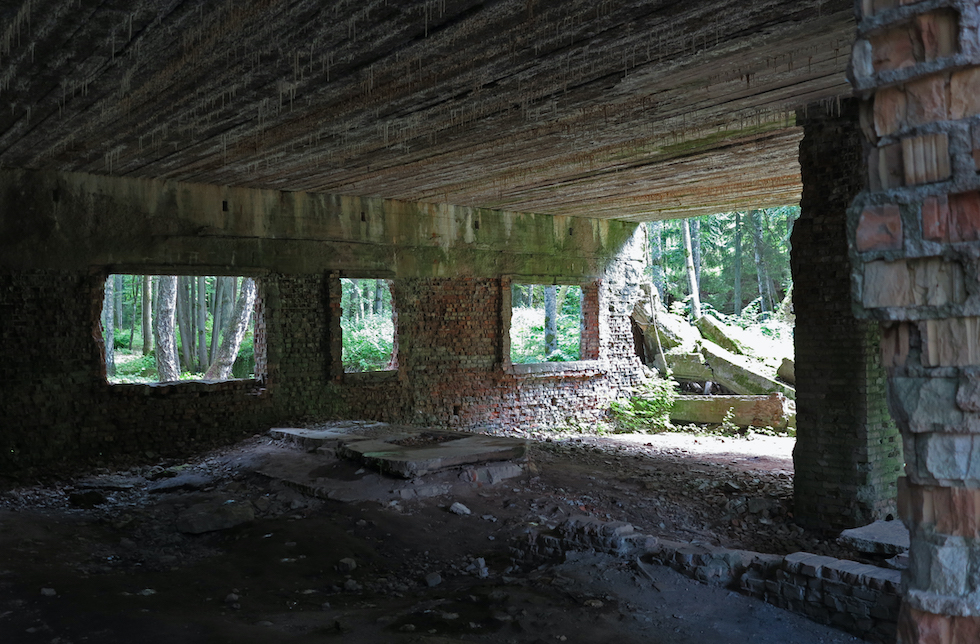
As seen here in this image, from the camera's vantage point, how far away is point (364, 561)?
595cm

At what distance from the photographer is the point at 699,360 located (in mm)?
15211

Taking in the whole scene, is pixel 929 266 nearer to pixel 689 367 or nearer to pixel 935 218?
pixel 935 218

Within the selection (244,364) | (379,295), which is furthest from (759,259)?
(244,364)

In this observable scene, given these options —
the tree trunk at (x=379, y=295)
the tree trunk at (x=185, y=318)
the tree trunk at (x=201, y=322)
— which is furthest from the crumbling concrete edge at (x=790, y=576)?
the tree trunk at (x=379, y=295)

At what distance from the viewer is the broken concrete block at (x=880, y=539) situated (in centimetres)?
518

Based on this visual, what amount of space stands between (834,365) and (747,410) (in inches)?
267

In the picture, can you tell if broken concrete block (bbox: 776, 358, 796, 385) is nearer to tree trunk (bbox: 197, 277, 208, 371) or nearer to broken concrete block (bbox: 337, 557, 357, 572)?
broken concrete block (bbox: 337, 557, 357, 572)

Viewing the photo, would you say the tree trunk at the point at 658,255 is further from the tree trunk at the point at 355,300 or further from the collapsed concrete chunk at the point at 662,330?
the tree trunk at the point at 355,300

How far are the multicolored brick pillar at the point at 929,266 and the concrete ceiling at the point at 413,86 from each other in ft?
8.61

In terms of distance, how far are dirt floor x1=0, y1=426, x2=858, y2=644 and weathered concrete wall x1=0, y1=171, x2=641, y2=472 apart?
944mm

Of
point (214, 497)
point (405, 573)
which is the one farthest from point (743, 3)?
point (214, 497)

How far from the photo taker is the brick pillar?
7016 millimetres

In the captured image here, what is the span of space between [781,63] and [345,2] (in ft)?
10.7

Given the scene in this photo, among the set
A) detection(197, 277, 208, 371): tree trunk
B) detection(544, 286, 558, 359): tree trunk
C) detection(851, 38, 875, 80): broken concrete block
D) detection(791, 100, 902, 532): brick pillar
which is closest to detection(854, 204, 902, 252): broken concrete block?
detection(851, 38, 875, 80): broken concrete block
